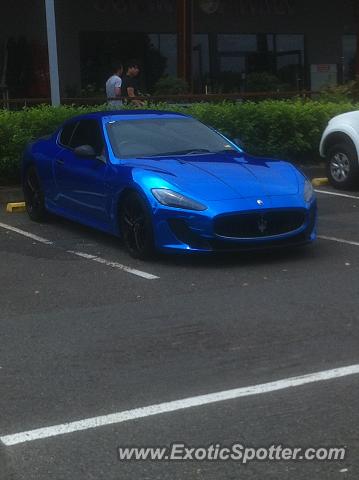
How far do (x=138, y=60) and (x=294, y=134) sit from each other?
10.7 m

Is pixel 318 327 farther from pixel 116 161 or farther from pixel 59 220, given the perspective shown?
pixel 59 220

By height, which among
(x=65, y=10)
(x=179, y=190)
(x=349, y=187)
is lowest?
(x=349, y=187)

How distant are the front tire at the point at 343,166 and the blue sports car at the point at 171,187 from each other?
368 cm

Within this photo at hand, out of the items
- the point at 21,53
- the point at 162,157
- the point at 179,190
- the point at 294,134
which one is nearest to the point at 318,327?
the point at 179,190

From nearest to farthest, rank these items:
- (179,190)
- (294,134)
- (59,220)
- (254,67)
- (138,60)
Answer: (179,190)
(59,220)
(294,134)
(138,60)
(254,67)

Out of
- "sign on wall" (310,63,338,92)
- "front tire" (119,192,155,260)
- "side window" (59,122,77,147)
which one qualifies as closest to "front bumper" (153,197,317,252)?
"front tire" (119,192,155,260)

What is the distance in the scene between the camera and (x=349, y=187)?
1318cm

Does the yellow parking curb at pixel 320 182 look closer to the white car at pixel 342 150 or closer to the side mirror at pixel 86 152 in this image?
the white car at pixel 342 150

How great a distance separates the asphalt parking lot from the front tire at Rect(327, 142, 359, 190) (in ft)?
12.7

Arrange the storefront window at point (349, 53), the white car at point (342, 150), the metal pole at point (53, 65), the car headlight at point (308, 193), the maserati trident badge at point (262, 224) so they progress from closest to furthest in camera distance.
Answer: the maserati trident badge at point (262, 224)
the car headlight at point (308, 193)
the white car at point (342, 150)
the metal pole at point (53, 65)
the storefront window at point (349, 53)

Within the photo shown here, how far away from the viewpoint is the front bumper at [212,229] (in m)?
8.03

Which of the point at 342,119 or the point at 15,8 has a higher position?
the point at 15,8

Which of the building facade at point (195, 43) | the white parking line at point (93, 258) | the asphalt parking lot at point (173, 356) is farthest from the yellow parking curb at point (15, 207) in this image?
the building facade at point (195, 43)

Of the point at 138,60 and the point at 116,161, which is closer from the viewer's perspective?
the point at 116,161
